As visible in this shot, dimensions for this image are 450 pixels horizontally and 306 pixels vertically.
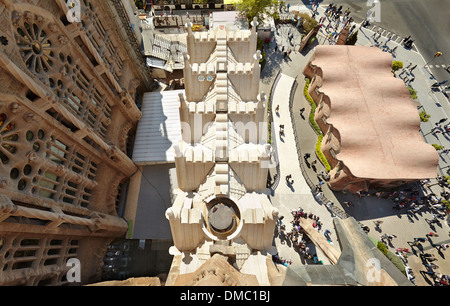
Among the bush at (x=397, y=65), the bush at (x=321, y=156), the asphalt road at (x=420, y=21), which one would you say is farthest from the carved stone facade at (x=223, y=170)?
the asphalt road at (x=420, y=21)

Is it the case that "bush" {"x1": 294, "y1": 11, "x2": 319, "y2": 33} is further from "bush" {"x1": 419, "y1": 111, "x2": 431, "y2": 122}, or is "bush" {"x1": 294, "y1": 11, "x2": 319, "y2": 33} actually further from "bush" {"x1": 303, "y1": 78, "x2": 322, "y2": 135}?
"bush" {"x1": 419, "y1": 111, "x2": 431, "y2": 122}

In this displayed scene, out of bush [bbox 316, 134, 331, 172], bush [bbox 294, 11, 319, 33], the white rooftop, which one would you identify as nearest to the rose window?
the white rooftop

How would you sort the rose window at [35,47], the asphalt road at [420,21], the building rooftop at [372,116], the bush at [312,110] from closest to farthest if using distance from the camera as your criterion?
the rose window at [35,47] < the building rooftop at [372,116] < the bush at [312,110] < the asphalt road at [420,21]

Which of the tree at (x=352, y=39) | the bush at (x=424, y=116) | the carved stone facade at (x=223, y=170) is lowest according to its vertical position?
the carved stone facade at (x=223, y=170)

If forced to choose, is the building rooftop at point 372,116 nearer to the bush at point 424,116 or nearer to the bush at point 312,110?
the bush at point 312,110

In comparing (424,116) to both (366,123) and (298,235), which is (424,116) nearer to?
(366,123)

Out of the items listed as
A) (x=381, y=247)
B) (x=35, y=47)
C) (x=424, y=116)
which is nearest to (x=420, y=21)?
(x=424, y=116)

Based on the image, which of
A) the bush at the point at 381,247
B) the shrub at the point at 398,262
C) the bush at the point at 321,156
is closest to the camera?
the shrub at the point at 398,262
